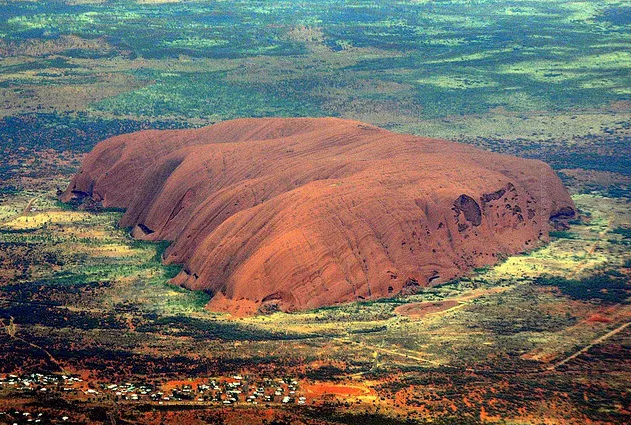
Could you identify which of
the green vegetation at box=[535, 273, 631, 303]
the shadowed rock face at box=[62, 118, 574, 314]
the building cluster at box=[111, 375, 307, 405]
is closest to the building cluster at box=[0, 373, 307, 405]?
the building cluster at box=[111, 375, 307, 405]

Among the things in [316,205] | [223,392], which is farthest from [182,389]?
[316,205]

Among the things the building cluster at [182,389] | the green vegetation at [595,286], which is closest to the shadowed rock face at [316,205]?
the green vegetation at [595,286]

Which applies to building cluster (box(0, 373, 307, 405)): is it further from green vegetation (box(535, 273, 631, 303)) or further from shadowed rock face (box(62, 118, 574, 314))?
green vegetation (box(535, 273, 631, 303))

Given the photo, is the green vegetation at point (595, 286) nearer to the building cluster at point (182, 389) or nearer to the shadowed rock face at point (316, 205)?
the shadowed rock face at point (316, 205)

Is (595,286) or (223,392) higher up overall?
(223,392)

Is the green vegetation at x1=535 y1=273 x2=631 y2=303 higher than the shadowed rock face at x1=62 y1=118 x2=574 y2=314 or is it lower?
lower

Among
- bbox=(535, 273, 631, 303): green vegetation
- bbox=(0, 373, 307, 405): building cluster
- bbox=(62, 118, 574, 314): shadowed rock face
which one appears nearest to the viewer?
bbox=(0, 373, 307, 405): building cluster

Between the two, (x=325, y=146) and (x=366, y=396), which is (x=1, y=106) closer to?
(x=325, y=146)

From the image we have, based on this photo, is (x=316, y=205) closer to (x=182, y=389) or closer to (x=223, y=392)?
(x=223, y=392)
